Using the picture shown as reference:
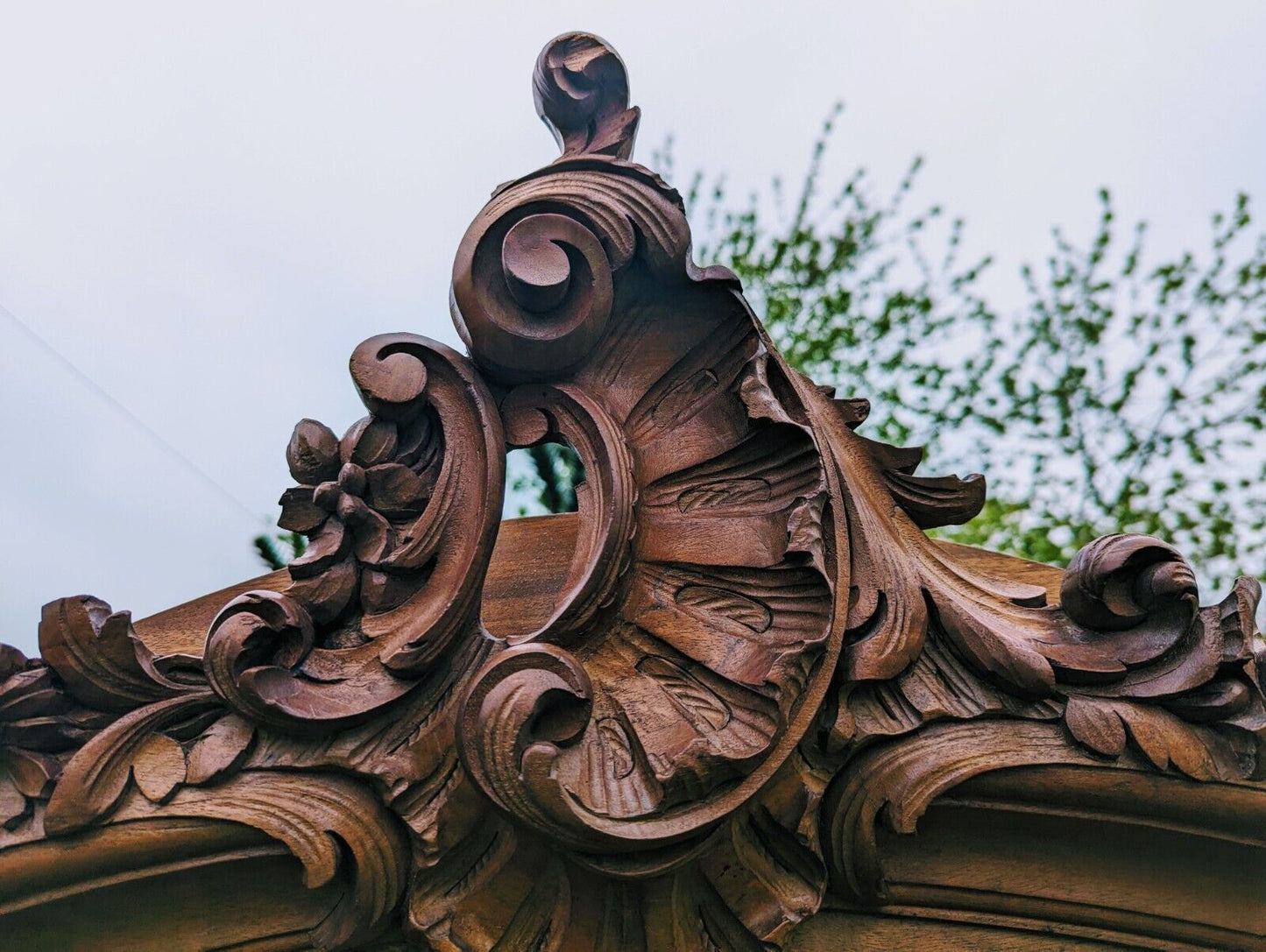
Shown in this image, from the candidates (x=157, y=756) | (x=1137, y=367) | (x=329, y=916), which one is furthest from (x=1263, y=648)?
(x=1137, y=367)

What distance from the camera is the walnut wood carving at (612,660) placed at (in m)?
1.24

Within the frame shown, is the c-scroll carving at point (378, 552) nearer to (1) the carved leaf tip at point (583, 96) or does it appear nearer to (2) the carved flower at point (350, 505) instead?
(2) the carved flower at point (350, 505)

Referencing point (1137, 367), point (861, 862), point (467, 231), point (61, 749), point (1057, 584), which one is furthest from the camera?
point (1137, 367)

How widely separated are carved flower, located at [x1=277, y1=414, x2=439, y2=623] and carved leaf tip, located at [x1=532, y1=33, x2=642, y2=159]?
0.54m

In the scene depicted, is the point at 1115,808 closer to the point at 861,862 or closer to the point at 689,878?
the point at 861,862

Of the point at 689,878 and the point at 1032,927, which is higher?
the point at 689,878

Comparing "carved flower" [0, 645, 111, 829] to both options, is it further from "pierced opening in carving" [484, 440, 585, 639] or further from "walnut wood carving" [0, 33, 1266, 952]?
"pierced opening in carving" [484, 440, 585, 639]

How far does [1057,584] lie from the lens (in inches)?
70.7

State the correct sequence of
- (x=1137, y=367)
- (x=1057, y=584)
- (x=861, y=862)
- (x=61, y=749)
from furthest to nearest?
(x=1137, y=367), (x=1057, y=584), (x=861, y=862), (x=61, y=749)

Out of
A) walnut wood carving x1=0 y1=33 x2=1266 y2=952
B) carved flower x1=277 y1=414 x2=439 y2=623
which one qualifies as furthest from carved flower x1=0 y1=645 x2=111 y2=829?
carved flower x1=277 y1=414 x2=439 y2=623

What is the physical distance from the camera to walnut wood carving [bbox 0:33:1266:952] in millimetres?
1242

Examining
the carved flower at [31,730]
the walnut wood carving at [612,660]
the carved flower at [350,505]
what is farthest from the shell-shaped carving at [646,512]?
the carved flower at [31,730]

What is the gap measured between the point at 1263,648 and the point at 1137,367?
583cm

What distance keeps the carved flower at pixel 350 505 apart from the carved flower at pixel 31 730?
274 millimetres
